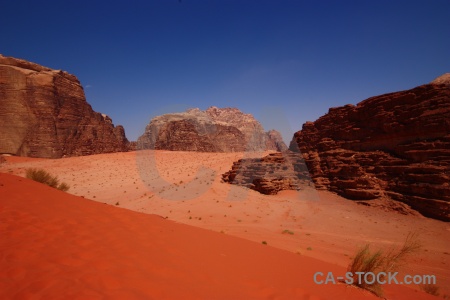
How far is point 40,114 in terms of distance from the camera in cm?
3603

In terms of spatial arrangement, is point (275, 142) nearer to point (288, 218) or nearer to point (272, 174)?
point (272, 174)

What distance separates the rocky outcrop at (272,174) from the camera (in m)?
17.7

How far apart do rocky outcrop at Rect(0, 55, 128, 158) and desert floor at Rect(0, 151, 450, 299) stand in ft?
45.6

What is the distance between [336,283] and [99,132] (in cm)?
4648

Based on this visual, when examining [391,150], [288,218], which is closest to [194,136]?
[391,150]

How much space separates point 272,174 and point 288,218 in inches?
256

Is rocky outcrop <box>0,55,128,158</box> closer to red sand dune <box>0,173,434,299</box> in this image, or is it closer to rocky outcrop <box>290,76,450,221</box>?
rocky outcrop <box>290,76,450,221</box>

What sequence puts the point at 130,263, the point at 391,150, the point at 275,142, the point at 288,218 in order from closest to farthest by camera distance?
the point at 130,263 < the point at 288,218 < the point at 391,150 < the point at 275,142

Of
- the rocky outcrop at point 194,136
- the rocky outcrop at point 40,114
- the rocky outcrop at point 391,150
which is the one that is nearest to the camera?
the rocky outcrop at point 391,150

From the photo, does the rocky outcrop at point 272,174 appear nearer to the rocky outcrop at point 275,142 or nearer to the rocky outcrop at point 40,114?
the rocky outcrop at point 40,114

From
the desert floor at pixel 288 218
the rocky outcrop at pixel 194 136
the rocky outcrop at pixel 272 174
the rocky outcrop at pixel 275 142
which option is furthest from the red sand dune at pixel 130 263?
the rocky outcrop at pixel 275 142

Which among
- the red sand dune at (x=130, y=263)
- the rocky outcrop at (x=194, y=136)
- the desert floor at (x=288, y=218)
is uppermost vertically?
the rocky outcrop at (x=194, y=136)

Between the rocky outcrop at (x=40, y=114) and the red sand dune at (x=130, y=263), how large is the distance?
36.7 meters

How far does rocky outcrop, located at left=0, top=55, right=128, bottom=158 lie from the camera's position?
34.5 meters
